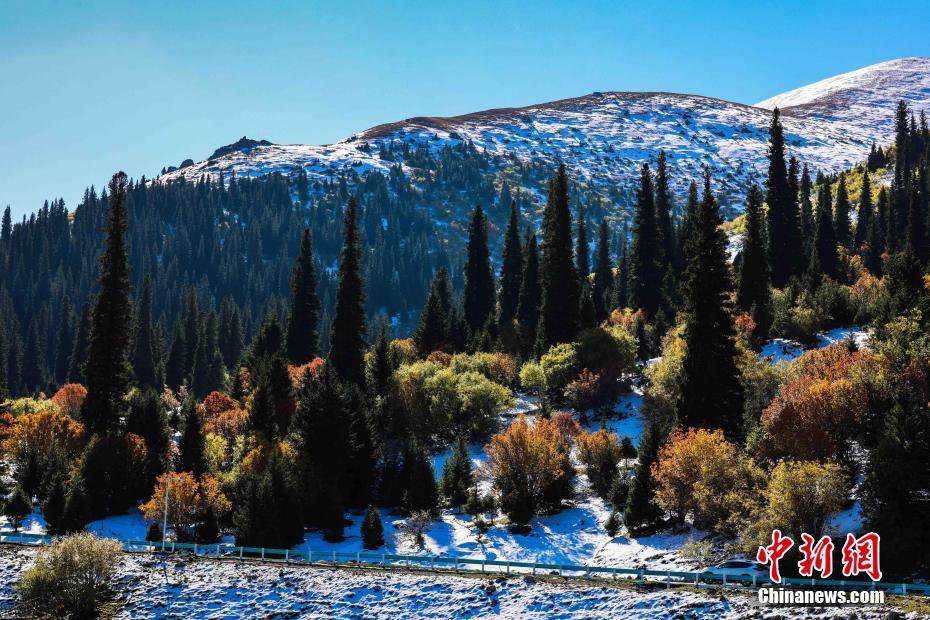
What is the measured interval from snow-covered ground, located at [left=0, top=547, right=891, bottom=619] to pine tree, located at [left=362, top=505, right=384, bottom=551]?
10.0 meters

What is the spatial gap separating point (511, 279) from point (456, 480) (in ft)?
148

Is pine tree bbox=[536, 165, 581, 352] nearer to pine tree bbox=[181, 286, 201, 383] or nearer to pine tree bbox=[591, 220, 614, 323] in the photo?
pine tree bbox=[591, 220, 614, 323]

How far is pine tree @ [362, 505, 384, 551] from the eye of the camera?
165 feet

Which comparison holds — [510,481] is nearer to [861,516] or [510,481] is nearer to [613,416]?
[613,416]

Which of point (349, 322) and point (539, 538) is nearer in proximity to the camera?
point (539, 538)

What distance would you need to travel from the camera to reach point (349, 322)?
7894 centimetres

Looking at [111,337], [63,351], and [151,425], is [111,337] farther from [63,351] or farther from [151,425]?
[63,351]

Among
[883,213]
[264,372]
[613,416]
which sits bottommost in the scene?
[613,416]

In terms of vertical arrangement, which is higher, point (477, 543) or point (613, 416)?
point (613, 416)

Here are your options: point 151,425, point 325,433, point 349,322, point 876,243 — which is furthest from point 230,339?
point 876,243

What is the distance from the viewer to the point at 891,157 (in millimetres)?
182000

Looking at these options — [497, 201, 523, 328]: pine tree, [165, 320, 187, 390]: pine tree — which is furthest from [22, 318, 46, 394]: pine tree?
[497, 201, 523, 328]: pine tree

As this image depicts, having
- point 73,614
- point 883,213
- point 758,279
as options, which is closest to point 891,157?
point 883,213

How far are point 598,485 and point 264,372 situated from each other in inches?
1232
